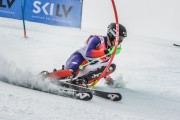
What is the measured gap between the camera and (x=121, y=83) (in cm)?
818

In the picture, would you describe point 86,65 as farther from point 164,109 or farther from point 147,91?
point 147,91

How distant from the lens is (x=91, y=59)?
6.64 m

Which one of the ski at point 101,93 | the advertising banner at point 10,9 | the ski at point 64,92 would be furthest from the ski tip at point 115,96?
the advertising banner at point 10,9

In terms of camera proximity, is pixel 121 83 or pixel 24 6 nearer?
pixel 121 83

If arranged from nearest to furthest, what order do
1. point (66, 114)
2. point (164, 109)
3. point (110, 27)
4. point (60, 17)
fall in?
point (66, 114)
point (164, 109)
point (110, 27)
point (60, 17)

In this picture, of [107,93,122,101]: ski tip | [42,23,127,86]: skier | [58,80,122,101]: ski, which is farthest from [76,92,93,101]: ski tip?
[42,23,127,86]: skier

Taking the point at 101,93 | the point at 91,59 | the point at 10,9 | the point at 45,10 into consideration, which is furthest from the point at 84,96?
the point at 10,9

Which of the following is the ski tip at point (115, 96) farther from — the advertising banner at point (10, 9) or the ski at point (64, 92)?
the advertising banner at point (10, 9)

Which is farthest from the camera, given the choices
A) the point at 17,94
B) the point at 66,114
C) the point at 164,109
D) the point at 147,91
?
the point at 147,91

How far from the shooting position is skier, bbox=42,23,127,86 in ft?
21.1

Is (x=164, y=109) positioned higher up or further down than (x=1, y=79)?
further down

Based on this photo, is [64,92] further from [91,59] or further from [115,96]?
[91,59]

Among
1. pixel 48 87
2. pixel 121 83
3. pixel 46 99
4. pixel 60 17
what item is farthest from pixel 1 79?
pixel 60 17

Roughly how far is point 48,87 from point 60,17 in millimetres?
12322
